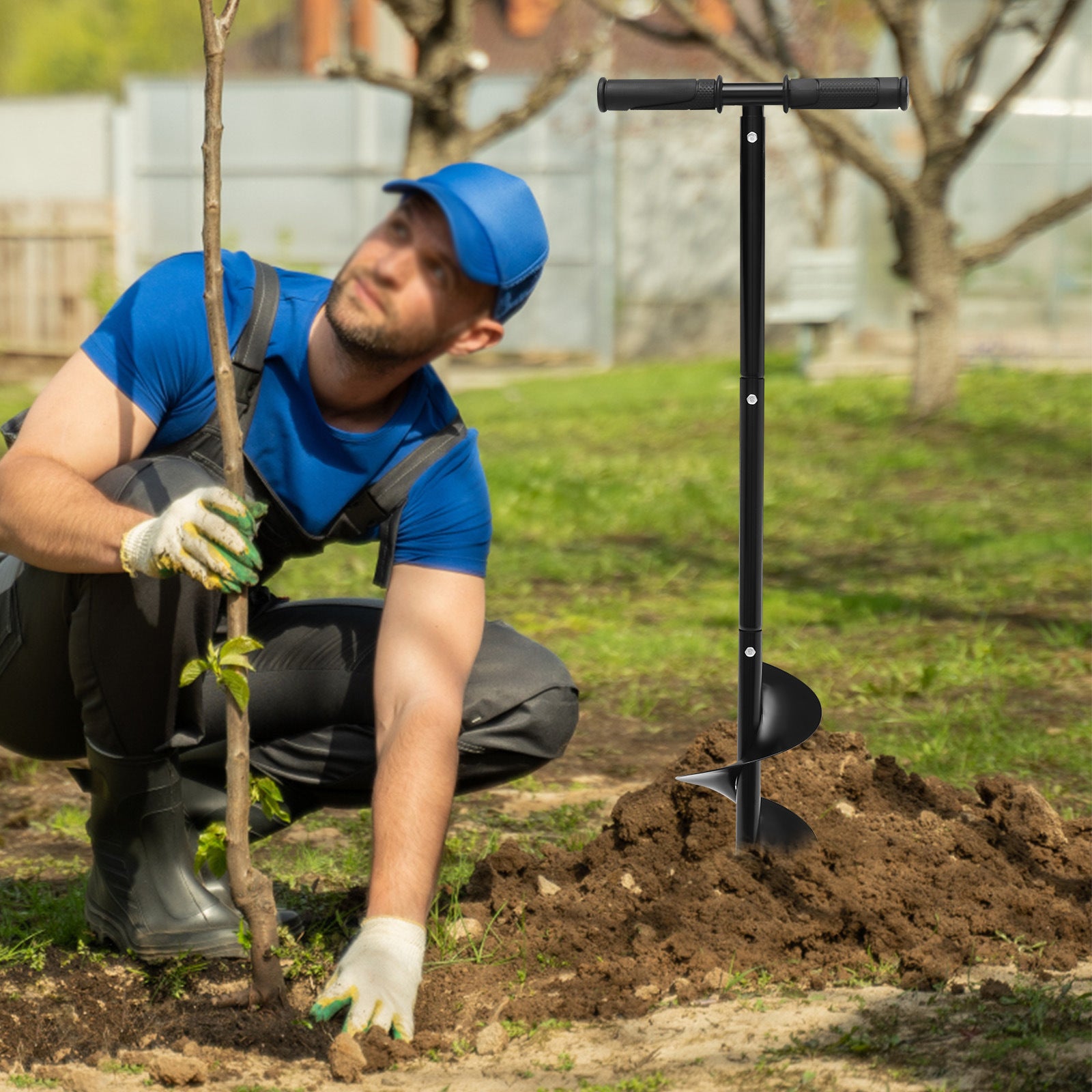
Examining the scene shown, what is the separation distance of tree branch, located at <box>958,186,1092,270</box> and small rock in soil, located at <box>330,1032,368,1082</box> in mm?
7483

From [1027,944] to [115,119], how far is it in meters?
14.8

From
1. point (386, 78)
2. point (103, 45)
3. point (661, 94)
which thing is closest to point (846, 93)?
point (661, 94)

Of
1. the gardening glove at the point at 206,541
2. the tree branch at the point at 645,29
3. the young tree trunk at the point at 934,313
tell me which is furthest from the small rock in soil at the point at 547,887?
the young tree trunk at the point at 934,313

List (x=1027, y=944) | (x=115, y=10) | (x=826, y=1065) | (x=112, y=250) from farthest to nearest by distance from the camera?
(x=115, y=10)
(x=112, y=250)
(x=1027, y=944)
(x=826, y=1065)

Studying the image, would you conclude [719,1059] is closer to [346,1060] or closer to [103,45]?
[346,1060]

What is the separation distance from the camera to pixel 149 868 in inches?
98.4

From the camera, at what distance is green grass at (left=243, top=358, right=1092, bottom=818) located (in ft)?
13.4

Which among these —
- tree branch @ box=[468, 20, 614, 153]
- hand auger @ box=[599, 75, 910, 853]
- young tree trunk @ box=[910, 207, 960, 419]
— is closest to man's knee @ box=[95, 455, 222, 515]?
hand auger @ box=[599, 75, 910, 853]

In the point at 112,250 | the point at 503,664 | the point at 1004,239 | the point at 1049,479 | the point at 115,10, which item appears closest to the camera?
the point at 503,664

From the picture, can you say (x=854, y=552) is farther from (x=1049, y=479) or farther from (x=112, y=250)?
(x=112, y=250)

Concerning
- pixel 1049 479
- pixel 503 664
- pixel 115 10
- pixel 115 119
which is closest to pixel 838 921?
pixel 503 664

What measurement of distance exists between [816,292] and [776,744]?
399 inches

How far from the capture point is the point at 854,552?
6.23 m

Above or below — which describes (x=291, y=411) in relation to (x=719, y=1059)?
above
